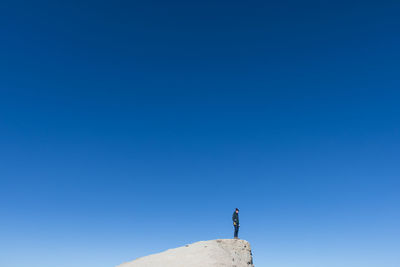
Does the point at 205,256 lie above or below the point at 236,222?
below

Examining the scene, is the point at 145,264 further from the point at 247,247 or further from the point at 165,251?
the point at 247,247

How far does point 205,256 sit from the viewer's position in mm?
22125

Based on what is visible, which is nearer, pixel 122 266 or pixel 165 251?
pixel 122 266

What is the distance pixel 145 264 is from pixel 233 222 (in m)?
9.38

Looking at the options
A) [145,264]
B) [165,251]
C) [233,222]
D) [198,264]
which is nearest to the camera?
[198,264]

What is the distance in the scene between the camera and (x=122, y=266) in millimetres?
23406

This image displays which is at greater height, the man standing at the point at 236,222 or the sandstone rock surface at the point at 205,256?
the man standing at the point at 236,222

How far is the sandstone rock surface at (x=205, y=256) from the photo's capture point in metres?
21.4

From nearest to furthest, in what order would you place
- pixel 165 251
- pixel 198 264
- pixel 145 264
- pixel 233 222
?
pixel 198 264 → pixel 145 264 → pixel 165 251 → pixel 233 222

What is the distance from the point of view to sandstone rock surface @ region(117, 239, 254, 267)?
21.4 meters

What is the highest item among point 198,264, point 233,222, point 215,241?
point 233,222

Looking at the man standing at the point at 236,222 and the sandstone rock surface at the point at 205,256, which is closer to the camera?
the sandstone rock surface at the point at 205,256

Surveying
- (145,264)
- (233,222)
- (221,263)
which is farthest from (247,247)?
(145,264)

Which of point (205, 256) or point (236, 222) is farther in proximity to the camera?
point (236, 222)
